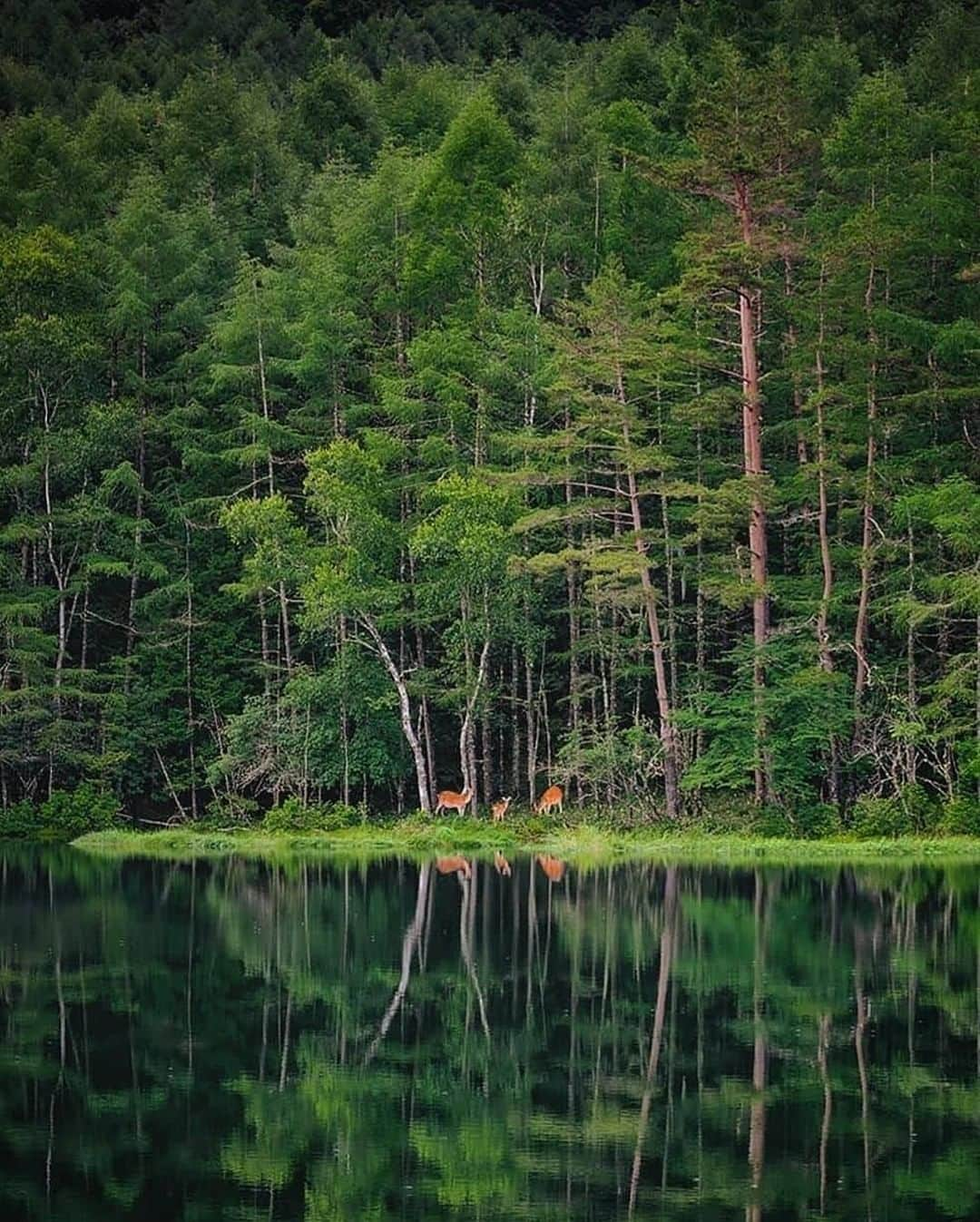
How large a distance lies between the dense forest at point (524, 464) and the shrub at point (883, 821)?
3.02 feet

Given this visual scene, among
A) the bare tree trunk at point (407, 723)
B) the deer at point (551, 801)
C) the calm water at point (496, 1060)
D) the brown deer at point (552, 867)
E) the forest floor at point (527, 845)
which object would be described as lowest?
the calm water at point (496, 1060)

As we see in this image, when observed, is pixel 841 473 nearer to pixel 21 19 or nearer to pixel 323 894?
pixel 323 894

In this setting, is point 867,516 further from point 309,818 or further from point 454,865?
point 309,818

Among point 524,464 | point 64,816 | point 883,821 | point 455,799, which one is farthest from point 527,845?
point 64,816

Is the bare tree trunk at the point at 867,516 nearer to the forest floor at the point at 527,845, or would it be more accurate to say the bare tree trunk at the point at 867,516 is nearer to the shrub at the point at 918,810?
the shrub at the point at 918,810

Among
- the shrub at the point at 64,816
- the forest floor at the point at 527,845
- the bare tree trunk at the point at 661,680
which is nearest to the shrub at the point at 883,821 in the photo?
the forest floor at the point at 527,845

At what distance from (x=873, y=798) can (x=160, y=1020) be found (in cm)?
2184

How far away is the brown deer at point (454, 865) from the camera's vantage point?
31.0m

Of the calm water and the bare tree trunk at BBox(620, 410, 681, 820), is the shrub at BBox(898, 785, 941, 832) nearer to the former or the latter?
the bare tree trunk at BBox(620, 410, 681, 820)

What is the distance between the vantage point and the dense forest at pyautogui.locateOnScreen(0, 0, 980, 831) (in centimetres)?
3778

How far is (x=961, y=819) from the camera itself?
3497cm

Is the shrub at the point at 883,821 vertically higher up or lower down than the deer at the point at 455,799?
lower down

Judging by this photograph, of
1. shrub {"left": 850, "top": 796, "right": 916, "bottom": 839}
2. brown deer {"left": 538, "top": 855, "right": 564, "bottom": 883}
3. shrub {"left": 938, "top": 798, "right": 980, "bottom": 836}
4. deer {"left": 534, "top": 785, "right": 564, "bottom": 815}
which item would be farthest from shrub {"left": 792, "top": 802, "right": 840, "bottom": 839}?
brown deer {"left": 538, "top": 855, "right": 564, "bottom": 883}

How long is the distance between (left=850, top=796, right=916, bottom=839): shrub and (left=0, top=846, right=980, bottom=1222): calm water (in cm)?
957
